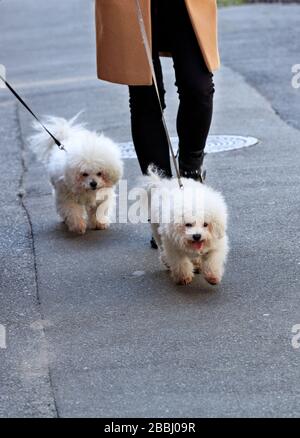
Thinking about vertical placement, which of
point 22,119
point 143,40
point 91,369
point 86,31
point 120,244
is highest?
point 143,40

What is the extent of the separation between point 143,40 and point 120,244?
1.38 metres

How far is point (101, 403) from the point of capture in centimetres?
417

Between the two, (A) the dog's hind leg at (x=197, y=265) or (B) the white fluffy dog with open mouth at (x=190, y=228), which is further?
(A) the dog's hind leg at (x=197, y=265)

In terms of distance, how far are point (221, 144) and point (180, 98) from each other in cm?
323

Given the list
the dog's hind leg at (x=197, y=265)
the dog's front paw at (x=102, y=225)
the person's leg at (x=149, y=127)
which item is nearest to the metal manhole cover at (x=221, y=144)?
the dog's front paw at (x=102, y=225)

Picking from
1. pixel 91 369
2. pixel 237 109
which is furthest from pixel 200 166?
pixel 237 109

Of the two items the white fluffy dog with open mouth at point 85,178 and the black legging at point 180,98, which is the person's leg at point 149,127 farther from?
the white fluffy dog with open mouth at point 85,178

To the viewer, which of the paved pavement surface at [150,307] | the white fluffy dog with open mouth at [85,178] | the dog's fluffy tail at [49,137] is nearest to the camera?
the paved pavement surface at [150,307]

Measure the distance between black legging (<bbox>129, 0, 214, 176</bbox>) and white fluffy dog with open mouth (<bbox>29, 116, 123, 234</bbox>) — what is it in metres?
0.72

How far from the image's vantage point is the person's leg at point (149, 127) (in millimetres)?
5961
